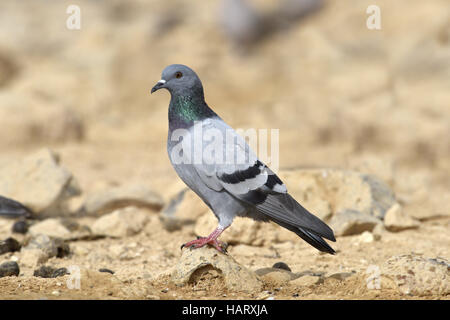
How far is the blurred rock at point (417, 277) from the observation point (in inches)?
150

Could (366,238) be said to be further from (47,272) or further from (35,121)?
(35,121)

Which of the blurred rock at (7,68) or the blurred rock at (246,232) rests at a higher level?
the blurred rock at (7,68)

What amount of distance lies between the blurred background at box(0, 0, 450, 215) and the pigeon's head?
4.56m

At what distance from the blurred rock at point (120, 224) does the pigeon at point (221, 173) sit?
247cm

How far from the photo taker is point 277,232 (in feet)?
21.3

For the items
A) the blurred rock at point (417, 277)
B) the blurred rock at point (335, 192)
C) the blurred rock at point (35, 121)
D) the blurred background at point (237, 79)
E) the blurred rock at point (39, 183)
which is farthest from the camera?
the blurred rock at point (35, 121)

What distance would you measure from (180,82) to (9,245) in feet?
8.49

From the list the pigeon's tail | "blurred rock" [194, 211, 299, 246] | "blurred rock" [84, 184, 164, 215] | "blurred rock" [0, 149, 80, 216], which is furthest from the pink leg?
"blurred rock" [0, 149, 80, 216]

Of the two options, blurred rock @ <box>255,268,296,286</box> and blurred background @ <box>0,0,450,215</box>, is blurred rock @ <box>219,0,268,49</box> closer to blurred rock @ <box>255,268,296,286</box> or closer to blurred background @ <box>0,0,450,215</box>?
blurred background @ <box>0,0,450,215</box>

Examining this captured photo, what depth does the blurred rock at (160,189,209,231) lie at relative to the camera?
6938mm

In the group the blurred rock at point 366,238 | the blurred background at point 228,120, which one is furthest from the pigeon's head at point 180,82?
the blurred rock at point 366,238

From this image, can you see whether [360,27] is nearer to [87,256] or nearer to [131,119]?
[131,119]

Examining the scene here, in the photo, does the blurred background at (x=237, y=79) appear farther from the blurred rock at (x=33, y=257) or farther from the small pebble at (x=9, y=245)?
the blurred rock at (x=33, y=257)

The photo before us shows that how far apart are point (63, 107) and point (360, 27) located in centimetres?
709
